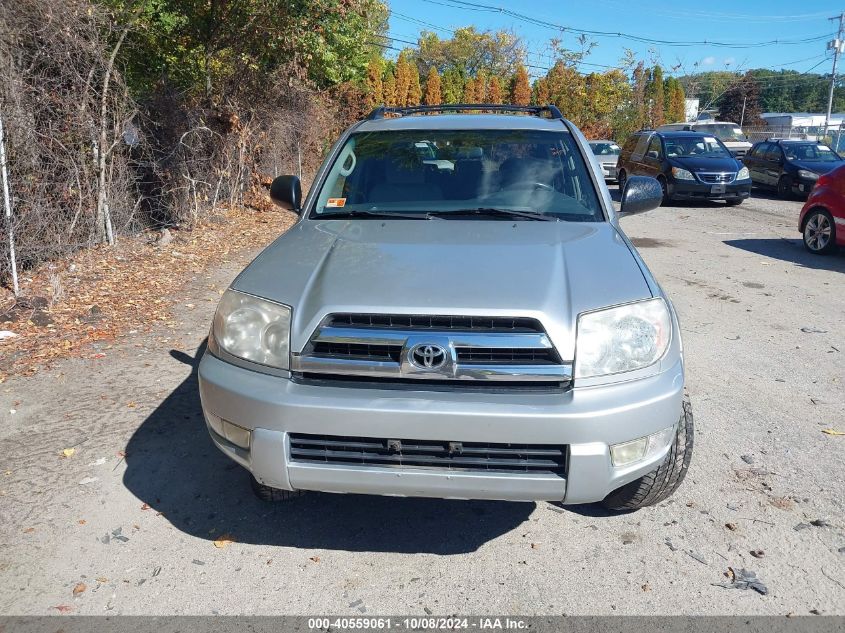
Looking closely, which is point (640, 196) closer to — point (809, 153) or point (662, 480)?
point (662, 480)

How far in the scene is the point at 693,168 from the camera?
52.3ft

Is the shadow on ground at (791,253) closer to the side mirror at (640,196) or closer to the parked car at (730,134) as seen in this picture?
the side mirror at (640,196)

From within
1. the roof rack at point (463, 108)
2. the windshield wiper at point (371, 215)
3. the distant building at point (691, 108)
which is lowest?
the windshield wiper at point (371, 215)

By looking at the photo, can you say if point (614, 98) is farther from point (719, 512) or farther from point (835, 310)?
point (719, 512)

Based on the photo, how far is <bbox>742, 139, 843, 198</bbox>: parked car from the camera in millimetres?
17188

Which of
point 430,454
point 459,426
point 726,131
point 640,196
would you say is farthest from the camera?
point 726,131

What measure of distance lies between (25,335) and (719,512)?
5.43 metres

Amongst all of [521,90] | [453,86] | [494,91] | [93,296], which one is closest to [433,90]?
[453,86]

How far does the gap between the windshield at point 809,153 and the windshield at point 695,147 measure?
230 centimetres

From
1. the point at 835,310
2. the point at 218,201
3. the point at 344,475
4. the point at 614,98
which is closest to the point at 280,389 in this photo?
the point at 344,475

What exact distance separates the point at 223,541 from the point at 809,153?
18.9 m

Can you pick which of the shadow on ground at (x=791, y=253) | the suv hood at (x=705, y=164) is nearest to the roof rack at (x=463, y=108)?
the shadow on ground at (x=791, y=253)

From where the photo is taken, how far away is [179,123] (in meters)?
10.6

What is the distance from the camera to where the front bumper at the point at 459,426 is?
260 cm
